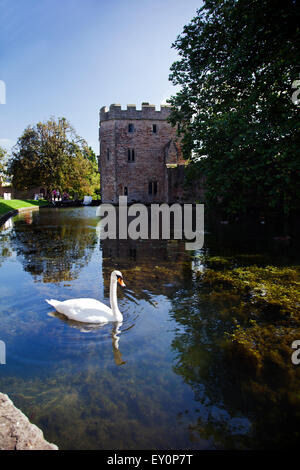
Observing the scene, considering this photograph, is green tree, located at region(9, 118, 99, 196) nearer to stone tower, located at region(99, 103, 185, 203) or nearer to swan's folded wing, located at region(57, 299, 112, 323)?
stone tower, located at region(99, 103, 185, 203)

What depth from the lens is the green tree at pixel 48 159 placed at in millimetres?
42438

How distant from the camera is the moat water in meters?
2.62

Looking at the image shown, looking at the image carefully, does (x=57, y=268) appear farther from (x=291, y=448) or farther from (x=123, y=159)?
(x=123, y=159)

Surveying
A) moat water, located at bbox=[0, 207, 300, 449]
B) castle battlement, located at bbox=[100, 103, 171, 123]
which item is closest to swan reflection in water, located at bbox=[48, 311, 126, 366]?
moat water, located at bbox=[0, 207, 300, 449]

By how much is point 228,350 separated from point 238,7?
37.3 feet

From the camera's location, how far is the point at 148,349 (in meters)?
4.00

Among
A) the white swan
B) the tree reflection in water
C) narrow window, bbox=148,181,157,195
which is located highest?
narrow window, bbox=148,181,157,195

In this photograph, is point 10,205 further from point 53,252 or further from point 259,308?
point 259,308

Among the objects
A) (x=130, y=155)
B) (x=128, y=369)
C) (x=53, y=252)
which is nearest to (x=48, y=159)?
(x=130, y=155)

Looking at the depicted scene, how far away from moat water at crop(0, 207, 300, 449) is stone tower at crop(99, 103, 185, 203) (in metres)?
32.6

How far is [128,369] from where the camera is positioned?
11.6 feet

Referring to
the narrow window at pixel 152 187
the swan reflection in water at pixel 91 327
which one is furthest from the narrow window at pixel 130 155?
the swan reflection in water at pixel 91 327

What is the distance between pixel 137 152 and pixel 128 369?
38.5 meters

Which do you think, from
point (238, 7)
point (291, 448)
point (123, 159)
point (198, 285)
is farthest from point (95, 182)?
point (291, 448)
